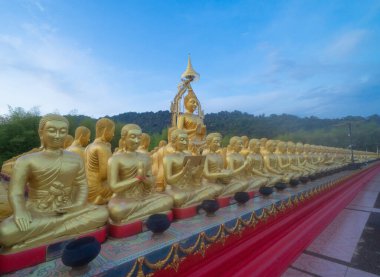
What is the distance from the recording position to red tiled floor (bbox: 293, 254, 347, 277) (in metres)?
3.55

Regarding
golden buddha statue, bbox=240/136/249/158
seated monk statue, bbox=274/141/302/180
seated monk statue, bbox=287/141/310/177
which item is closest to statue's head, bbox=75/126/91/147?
golden buddha statue, bbox=240/136/249/158

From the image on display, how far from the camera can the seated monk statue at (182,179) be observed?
11.2ft

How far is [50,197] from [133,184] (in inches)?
35.6

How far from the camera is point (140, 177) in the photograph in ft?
9.47

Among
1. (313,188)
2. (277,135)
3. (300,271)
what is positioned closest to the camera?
(300,271)

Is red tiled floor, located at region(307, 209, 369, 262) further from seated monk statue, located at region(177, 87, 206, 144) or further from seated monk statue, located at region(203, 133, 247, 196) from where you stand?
seated monk statue, located at region(177, 87, 206, 144)

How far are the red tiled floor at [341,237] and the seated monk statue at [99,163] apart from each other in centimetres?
407

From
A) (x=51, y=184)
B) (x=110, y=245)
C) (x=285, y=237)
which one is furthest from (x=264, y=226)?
(x=51, y=184)

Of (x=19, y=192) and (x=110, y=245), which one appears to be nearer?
(x=19, y=192)

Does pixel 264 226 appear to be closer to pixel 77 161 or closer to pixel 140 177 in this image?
pixel 140 177

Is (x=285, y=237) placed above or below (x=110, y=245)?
below

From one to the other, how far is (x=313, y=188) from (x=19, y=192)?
690cm

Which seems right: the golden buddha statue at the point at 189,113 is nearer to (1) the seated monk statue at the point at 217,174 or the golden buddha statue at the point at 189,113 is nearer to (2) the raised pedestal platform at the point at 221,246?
(1) the seated monk statue at the point at 217,174

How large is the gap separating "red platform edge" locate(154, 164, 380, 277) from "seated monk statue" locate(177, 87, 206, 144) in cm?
332
